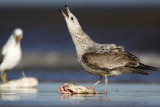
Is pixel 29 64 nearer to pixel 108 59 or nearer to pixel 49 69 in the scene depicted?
pixel 49 69

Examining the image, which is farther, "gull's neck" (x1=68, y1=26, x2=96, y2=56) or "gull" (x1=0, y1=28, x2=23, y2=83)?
"gull" (x1=0, y1=28, x2=23, y2=83)

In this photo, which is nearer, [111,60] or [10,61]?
[111,60]

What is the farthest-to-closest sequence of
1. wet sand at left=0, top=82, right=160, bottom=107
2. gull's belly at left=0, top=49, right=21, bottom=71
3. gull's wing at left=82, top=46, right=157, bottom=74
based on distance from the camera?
1. gull's belly at left=0, top=49, right=21, bottom=71
2. gull's wing at left=82, top=46, right=157, bottom=74
3. wet sand at left=0, top=82, right=160, bottom=107

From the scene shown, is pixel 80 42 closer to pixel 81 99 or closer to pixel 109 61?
pixel 109 61

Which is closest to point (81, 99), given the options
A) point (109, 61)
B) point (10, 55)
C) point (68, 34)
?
point (109, 61)

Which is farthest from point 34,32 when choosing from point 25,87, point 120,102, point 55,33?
point 120,102

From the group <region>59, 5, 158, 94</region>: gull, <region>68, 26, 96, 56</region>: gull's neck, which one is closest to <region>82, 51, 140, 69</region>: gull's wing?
<region>59, 5, 158, 94</region>: gull

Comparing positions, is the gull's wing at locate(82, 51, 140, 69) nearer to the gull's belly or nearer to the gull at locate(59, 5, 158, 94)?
the gull at locate(59, 5, 158, 94)

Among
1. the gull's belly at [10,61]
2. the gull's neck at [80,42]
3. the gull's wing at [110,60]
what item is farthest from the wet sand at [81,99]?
the gull's belly at [10,61]

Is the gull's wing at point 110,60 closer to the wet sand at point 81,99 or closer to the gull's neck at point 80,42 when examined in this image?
the gull's neck at point 80,42
